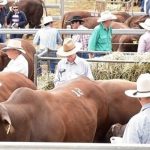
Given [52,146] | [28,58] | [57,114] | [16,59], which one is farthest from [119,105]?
[52,146]

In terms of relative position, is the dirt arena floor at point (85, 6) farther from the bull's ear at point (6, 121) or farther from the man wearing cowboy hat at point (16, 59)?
the bull's ear at point (6, 121)

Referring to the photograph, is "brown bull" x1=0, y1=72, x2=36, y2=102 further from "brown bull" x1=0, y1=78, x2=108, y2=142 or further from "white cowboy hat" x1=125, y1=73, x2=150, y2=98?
"white cowboy hat" x1=125, y1=73, x2=150, y2=98

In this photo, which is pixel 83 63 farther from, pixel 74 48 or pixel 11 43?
pixel 11 43

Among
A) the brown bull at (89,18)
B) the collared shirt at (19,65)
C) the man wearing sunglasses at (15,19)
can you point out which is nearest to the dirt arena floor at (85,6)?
the brown bull at (89,18)

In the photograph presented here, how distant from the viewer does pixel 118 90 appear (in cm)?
761

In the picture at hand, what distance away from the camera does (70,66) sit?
25.9 feet

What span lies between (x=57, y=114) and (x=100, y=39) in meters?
4.29

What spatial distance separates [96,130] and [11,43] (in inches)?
76.0

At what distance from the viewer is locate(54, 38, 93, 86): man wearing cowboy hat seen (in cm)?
786

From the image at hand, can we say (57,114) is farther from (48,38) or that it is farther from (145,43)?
(48,38)

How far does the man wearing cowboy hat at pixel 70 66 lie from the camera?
786 cm

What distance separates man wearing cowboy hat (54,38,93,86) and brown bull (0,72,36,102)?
1.56 ft

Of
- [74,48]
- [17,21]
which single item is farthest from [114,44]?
[74,48]

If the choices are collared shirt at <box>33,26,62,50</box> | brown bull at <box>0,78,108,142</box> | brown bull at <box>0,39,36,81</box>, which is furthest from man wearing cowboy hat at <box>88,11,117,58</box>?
brown bull at <box>0,78,108,142</box>
